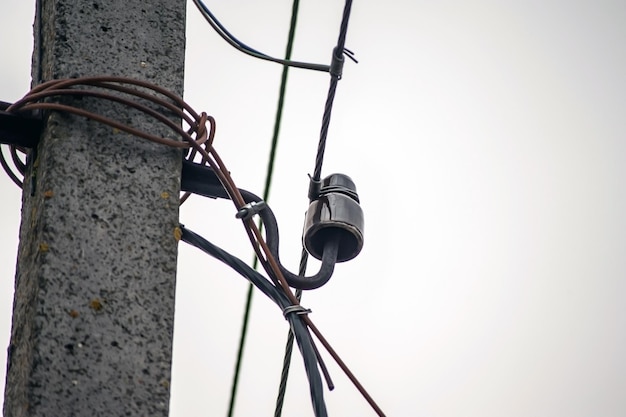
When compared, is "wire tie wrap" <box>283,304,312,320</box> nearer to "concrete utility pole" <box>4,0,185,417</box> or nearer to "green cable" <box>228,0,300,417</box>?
"concrete utility pole" <box>4,0,185,417</box>

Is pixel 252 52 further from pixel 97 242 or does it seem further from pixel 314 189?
pixel 97 242

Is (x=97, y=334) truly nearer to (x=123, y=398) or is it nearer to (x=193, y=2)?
(x=123, y=398)

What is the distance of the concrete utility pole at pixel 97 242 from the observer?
73.7 inches

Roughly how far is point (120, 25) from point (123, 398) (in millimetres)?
941

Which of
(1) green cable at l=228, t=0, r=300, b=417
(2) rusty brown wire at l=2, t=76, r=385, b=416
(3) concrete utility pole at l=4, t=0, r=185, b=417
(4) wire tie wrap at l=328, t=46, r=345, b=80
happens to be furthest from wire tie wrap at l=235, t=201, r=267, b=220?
(1) green cable at l=228, t=0, r=300, b=417

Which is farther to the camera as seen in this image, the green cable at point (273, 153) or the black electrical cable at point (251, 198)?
the green cable at point (273, 153)

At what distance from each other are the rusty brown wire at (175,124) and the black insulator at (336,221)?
277 millimetres

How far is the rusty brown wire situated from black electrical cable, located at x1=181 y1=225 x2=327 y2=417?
A: 24mm

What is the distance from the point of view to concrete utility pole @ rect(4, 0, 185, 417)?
1.87 metres

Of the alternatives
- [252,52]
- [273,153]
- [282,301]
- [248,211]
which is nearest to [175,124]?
[248,211]

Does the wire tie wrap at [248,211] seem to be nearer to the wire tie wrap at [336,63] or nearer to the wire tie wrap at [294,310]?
the wire tie wrap at [294,310]

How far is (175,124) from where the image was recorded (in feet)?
7.40

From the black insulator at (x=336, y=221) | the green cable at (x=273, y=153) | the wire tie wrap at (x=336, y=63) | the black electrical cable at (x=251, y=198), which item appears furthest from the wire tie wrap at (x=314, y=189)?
the green cable at (x=273, y=153)

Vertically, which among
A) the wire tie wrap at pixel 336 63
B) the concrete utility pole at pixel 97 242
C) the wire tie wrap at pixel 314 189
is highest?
the wire tie wrap at pixel 336 63
